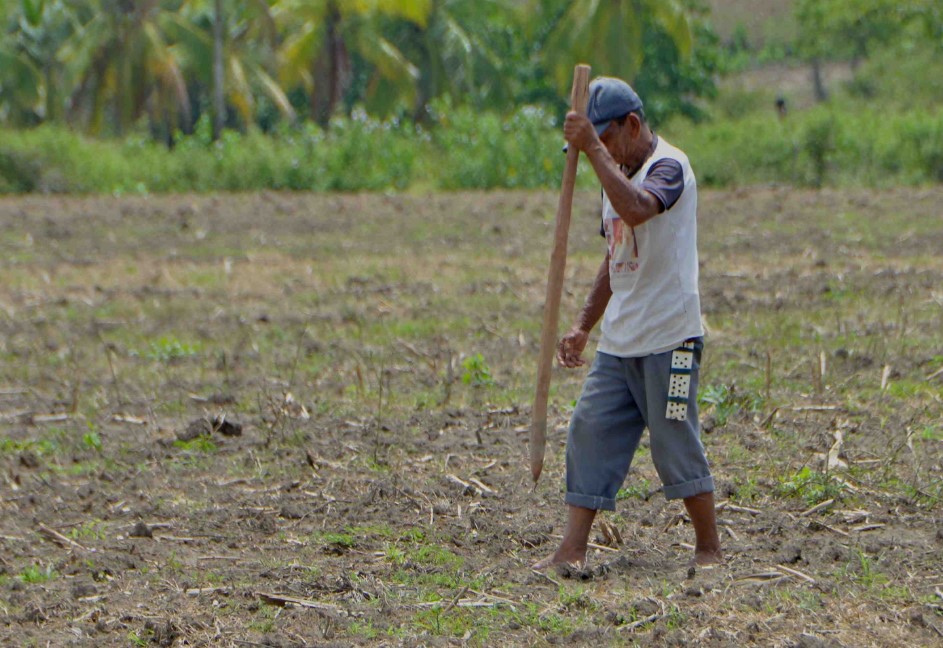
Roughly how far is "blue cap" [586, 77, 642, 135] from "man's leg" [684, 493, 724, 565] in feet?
4.09

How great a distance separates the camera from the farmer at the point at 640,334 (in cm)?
398

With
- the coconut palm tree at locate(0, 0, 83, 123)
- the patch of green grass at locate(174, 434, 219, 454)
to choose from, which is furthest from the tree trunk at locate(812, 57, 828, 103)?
the patch of green grass at locate(174, 434, 219, 454)

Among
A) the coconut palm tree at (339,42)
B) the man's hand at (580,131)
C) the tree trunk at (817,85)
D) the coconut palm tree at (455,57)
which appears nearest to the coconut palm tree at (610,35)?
the coconut palm tree at (455,57)

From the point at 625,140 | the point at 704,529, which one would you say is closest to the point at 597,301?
the point at 625,140

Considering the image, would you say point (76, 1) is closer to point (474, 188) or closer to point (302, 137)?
point (302, 137)

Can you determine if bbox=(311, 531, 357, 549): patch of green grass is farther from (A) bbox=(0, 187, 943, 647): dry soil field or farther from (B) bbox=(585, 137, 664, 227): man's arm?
(B) bbox=(585, 137, 664, 227): man's arm

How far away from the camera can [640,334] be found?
13.4 ft

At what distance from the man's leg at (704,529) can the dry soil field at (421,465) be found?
4.4 inches

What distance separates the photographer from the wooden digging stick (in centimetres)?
397

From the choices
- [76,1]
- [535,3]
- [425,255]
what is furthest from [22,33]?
[425,255]

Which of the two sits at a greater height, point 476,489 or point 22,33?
point 22,33

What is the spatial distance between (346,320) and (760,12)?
66.1 metres

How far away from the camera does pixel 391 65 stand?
30.8 meters

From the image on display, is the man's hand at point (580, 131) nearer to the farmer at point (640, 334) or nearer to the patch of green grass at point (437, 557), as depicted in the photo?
the farmer at point (640, 334)
